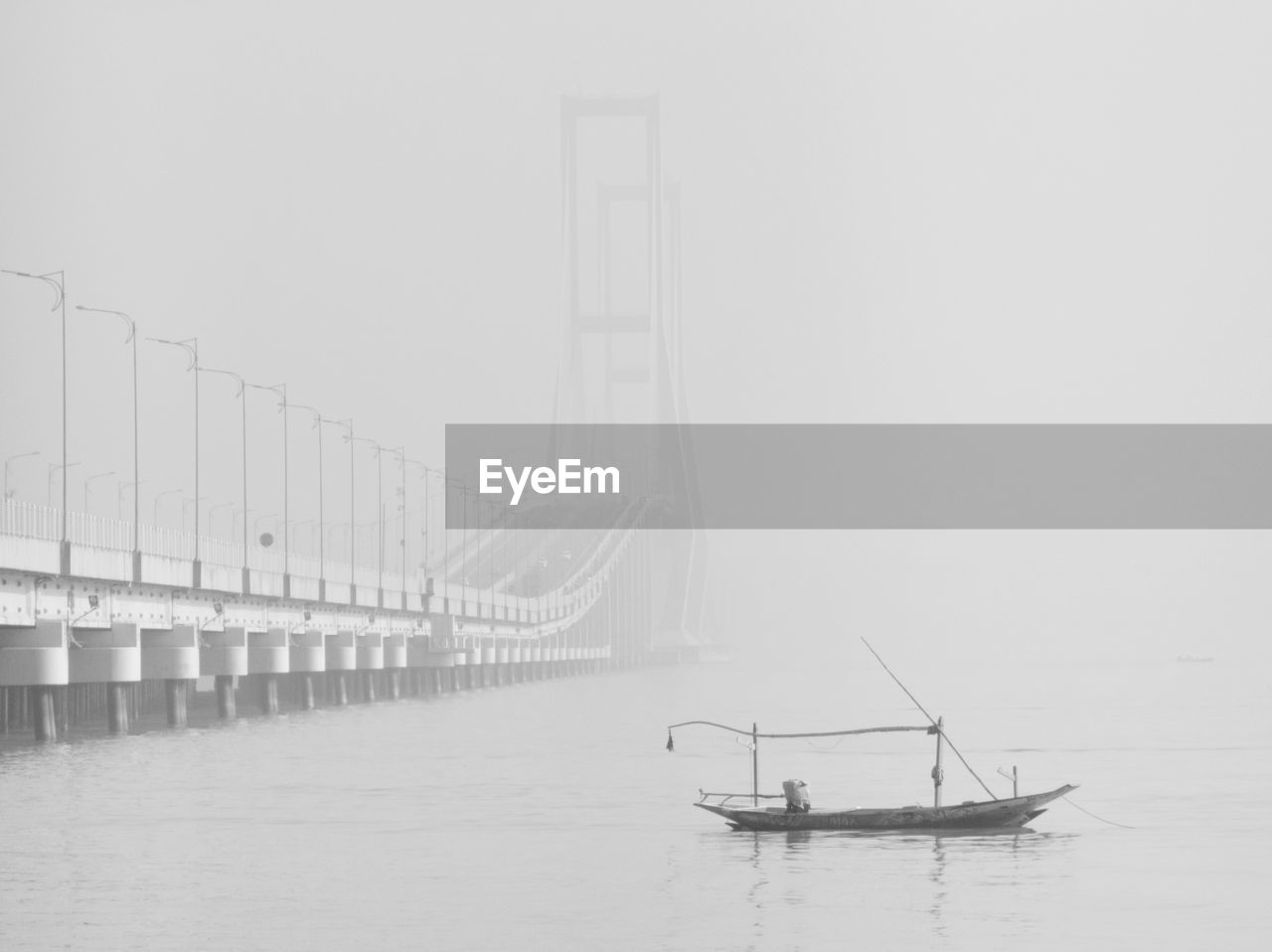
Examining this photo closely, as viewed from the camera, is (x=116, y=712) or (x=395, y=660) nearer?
(x=116, y=712)

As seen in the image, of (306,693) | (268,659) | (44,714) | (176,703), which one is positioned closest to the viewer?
(44,714)

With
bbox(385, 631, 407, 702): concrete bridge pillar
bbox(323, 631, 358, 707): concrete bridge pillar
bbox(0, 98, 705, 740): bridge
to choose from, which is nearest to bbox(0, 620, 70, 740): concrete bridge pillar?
bbox(0, 98, 705, 740): bridge

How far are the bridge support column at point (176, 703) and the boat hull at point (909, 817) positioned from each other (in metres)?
47.1

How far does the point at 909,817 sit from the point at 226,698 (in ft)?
194

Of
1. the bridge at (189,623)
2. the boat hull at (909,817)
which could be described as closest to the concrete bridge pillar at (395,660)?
the bridge at (189,623)

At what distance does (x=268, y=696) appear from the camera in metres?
107

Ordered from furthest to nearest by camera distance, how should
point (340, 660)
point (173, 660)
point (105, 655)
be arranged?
point (340, 660), point (173, 660), point (105, 655)

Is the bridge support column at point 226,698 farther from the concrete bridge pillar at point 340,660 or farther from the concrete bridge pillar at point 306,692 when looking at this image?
the concrete bridge pillar at point 306,692

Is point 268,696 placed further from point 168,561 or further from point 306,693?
point 168,561

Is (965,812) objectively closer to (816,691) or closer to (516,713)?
(516,713)

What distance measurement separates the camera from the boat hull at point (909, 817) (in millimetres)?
42781

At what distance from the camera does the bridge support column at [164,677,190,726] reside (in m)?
87.8

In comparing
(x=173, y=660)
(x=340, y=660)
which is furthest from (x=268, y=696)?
(x=173, y=660)

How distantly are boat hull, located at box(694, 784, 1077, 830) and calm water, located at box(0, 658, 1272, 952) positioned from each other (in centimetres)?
45
